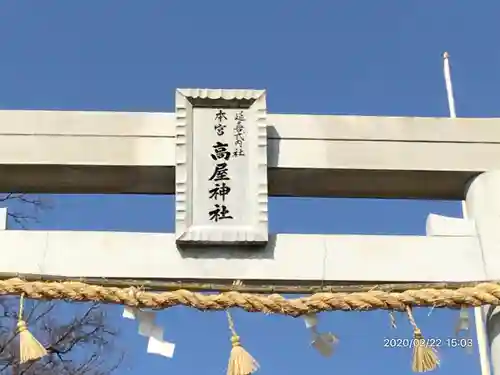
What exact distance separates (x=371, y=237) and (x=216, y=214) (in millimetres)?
514

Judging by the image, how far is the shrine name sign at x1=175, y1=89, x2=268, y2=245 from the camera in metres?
2.72

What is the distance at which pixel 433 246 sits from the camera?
9.20ft

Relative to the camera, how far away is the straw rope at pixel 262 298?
2602mm

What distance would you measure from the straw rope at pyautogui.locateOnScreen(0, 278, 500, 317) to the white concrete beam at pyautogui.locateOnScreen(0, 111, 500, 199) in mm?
426

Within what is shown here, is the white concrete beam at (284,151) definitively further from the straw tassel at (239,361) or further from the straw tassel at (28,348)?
the straw tassel at (239,361)

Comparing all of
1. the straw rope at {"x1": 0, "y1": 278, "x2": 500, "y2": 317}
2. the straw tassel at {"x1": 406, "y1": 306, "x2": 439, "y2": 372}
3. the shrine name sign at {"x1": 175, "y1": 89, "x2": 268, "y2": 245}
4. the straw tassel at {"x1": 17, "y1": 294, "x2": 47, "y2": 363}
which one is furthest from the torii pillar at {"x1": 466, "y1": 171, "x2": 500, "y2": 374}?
the straw tassel at {"x1": 17, "y1": 294, "x2": 47, "y2": 363}

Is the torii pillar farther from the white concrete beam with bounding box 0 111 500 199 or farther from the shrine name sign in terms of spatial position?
the shrine name sign

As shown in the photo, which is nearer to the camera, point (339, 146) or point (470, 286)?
point (470, 286)

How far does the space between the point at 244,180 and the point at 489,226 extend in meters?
0.84

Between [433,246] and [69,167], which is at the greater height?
[69,167]

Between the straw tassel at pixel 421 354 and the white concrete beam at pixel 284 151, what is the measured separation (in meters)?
0.53

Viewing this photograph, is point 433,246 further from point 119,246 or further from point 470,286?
point 119,246

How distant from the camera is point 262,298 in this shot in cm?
261

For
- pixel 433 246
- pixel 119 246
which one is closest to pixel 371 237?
pixel 433 246
